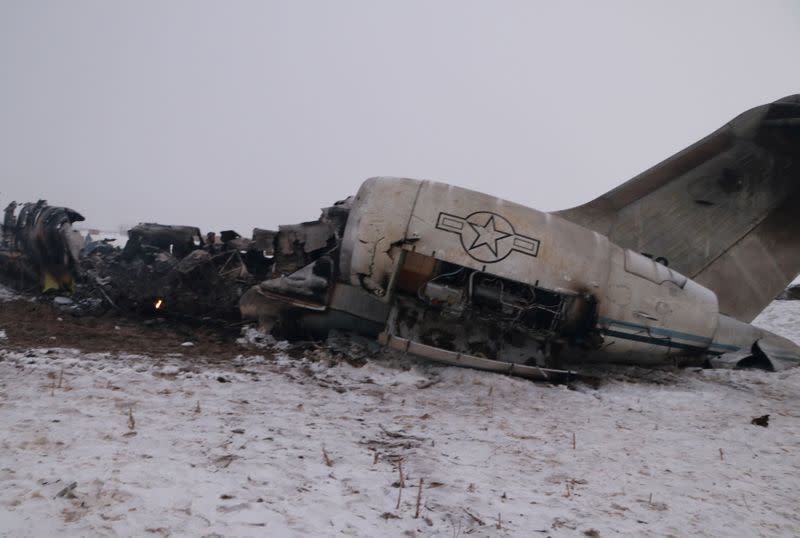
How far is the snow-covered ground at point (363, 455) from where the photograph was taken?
9.87 feet

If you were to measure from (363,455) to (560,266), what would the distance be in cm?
468

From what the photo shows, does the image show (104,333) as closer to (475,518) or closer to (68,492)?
(68,492)

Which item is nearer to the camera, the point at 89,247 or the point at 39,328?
the point at 39,328

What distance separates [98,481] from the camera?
3.14 m

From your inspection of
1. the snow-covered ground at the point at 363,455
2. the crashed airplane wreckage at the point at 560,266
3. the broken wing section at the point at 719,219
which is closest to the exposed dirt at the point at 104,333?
the snow-covered ground at the point at 363,455

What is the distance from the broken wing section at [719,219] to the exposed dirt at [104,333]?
7.92 meters

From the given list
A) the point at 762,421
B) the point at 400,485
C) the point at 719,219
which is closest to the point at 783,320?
the point at 719,219

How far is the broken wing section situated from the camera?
1019 centimetres

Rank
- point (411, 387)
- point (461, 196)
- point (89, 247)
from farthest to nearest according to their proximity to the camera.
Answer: point (89, 247), point (461, 196), point (411, 387)

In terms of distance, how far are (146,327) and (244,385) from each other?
405 centimetres

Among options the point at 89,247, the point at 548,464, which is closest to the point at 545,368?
the point at 548,464

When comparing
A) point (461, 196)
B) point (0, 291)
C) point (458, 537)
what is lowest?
point (0, 291)

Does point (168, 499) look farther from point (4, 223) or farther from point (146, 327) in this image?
point (4, 223)

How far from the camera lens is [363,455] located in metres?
4.10
